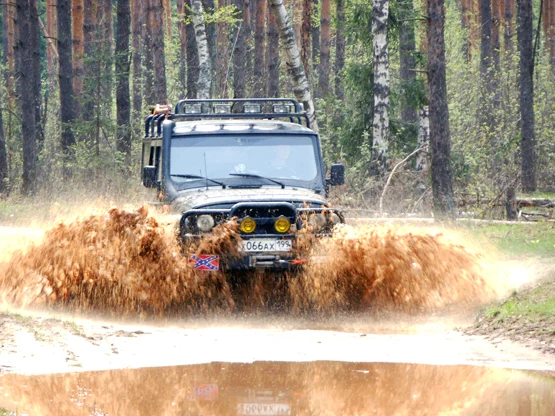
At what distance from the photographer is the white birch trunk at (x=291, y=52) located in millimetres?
18766

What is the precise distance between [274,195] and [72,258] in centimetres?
237

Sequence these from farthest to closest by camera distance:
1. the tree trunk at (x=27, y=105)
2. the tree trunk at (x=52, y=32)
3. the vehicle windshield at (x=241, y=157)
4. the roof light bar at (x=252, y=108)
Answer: the tree trunk at (x=52, y=32)
the tree trunk at (x=27, y=105)
the roof light bar at (x=252, y=108)
the vehicle windshield at (x=241, y=157)

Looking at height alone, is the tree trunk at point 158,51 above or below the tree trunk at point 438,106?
above

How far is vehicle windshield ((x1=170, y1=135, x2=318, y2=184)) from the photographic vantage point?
10.8m

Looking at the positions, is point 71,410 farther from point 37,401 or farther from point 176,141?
point 176,141

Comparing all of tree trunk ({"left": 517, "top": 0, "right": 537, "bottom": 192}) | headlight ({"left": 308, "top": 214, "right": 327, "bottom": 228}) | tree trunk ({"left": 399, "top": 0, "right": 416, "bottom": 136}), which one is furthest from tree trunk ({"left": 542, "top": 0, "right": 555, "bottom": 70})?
headlight ({"left": 308, "top": 214, "right": 327, "bottom": 228})

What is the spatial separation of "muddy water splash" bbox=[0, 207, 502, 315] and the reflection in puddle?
254 cm

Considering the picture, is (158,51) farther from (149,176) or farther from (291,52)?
(149,176)

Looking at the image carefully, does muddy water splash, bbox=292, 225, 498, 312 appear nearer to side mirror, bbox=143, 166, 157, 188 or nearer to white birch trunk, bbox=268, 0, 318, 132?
side mirror, bbox=143, 166, 157, 188

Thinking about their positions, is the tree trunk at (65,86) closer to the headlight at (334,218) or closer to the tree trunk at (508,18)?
the headlight at (334,218)

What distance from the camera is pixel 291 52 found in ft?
62.7

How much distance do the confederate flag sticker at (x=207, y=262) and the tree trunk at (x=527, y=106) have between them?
57.6 feet

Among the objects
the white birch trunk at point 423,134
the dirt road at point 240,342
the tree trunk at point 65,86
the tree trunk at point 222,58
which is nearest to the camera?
the dirt road at point 240,342

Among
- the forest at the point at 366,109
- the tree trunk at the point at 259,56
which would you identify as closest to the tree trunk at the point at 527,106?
the forest at the point at 366,109
